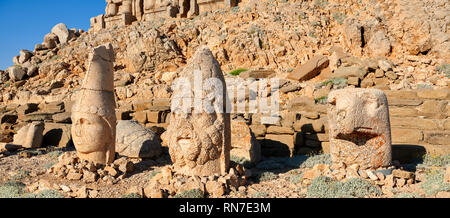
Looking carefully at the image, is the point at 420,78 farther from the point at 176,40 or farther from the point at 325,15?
the point at 176,40

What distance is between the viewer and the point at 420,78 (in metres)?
Result: 11.9

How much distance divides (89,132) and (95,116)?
1.14 ft

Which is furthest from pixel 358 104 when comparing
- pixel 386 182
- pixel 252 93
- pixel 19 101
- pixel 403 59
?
pixel 19 101

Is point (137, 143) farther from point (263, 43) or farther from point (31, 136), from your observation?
point (263, 43)

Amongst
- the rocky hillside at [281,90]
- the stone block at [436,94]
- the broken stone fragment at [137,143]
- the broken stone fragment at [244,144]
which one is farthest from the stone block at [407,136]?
the broken stone fragment at [137,143]

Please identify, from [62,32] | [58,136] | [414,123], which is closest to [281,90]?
[414,123]

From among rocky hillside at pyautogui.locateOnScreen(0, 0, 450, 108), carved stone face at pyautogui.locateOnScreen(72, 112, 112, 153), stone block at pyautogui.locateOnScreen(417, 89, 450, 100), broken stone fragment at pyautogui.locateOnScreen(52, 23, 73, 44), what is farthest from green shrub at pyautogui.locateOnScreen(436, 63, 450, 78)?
broken stone fragment at pyautogui.locateOnScreen(52, 23, 73, 44)

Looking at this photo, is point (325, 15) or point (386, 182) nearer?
point (386, 182)

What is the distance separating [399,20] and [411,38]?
1264 millimetres

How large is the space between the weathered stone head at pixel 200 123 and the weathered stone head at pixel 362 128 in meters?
1.89

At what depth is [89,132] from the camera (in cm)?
625

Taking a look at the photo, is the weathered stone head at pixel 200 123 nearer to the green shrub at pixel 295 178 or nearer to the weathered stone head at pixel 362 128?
the green shrub at pixel 295 178

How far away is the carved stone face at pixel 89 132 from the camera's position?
20.5 ft

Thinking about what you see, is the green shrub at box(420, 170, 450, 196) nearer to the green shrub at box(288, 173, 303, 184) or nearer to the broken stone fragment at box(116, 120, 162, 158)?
the green shrub at box(288, 173, 303, 184)
